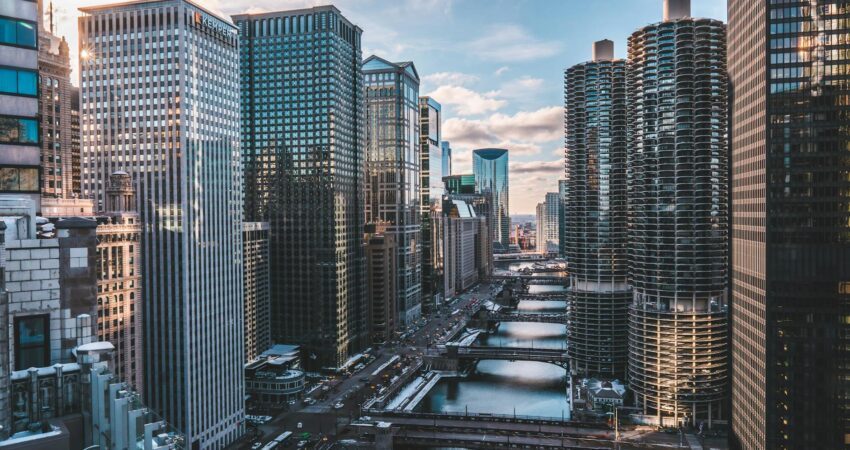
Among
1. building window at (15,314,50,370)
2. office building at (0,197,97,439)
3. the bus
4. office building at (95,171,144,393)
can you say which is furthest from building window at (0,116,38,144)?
the bus

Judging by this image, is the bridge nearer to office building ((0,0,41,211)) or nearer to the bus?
the bus

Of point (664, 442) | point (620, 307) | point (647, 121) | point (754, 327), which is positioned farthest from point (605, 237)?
point (754, 327)

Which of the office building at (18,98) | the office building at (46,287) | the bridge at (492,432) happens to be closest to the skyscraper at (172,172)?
the bridge at (492,432)

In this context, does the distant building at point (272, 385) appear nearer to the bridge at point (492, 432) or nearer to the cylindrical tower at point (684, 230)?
the bridge at point (492, 432)

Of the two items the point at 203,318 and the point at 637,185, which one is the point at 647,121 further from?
the point at 203,318

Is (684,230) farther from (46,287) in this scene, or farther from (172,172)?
(46,287)

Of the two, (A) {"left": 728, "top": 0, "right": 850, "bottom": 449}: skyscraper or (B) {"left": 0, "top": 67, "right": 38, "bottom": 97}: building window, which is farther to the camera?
(A) {"left": 728, "top": 0, "right": 850, "bottom": 449}: skyscraper

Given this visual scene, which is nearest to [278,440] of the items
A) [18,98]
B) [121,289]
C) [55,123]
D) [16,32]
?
[121,289]
